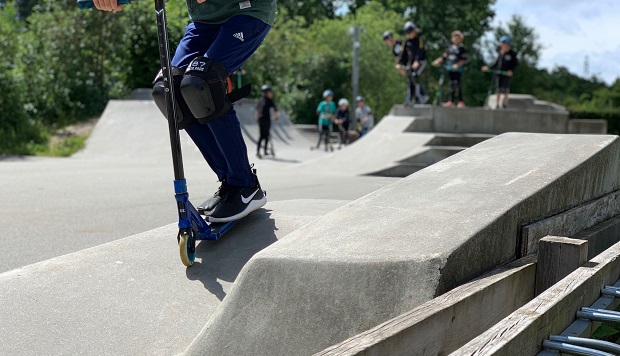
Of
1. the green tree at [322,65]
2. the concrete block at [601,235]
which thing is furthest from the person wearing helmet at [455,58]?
the concrete block at [601,235]

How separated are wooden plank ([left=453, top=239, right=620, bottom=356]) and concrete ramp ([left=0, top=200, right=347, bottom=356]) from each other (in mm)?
1293

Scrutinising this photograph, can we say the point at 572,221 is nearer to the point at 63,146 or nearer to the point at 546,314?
the point at 546,314

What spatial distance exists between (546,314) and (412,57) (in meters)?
13.5

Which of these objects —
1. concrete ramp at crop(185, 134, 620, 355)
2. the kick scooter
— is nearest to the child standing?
the kick scooter

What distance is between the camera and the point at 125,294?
130 inches

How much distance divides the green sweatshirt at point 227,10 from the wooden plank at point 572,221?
6.00 feet

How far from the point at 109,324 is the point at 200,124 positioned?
1.29 meters

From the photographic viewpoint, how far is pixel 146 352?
2.92 metres

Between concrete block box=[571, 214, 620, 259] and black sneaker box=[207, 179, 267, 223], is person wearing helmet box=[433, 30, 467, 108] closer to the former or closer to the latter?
concrete block box=[571, 214, 620, 259]

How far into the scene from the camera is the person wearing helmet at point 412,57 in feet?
49.5

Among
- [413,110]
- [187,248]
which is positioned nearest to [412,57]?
[413,110]

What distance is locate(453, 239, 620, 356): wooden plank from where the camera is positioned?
201cm

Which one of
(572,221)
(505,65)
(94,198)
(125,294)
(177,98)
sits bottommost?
(94,198)

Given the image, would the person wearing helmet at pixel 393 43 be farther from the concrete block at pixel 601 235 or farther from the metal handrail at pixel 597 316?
the metal handrail at pixel 597 316
